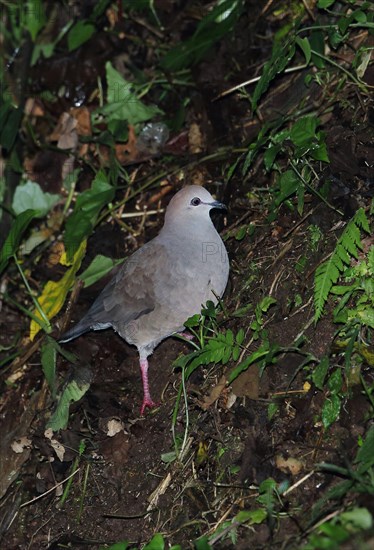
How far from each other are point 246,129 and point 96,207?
1.17 meters

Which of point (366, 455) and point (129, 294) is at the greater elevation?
point (366, 455)

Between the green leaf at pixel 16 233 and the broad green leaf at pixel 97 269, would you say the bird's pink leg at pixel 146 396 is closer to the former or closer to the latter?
the broad green leaf at pixel 97 269

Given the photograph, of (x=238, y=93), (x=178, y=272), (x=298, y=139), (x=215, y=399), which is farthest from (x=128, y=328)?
(x=238, y=93)

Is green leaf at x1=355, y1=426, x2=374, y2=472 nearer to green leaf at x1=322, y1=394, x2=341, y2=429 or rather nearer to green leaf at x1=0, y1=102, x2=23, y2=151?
green leaf at x1=322, y1=394, x2=341, y2=429

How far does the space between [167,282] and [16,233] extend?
3.88 feet

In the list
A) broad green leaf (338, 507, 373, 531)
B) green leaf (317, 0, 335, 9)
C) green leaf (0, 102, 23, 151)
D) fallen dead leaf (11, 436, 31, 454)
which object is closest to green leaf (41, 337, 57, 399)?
fallen dead leaf (11, 436, 31, 454)

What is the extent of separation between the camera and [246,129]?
555 centimetres

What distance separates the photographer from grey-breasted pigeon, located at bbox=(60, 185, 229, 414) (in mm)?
4594

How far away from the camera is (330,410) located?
3.68 m

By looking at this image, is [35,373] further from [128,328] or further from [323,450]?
[323,450]

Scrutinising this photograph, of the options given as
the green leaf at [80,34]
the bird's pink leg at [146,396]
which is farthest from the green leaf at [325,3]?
the bird's pink leg at [146,396]

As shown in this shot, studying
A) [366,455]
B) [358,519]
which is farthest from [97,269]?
[358,519]

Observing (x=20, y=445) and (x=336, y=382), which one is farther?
(x=20, y=445)

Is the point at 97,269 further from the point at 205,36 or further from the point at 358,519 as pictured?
the point at 358,519
